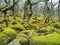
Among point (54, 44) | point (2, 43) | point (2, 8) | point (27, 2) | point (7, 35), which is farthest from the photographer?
point (27, 2)

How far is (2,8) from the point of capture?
626 inches

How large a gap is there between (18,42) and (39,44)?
311 cm

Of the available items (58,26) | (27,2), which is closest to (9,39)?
(27,2)

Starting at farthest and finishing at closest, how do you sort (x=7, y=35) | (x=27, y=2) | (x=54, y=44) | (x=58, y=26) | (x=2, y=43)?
(x=58, y=26), (x=27, y=2), (x=7, y=35), (x=2, y=43), (x=54, y=44)

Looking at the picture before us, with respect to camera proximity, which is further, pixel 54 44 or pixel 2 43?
pixel 2 43

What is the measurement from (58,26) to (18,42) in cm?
1668

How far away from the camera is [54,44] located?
8234 mm

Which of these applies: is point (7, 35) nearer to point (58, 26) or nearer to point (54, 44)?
point (54, 44)

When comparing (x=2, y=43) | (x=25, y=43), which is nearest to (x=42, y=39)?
(x=25, y=43)

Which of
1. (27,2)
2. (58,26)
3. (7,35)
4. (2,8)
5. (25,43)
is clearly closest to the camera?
(25,43)

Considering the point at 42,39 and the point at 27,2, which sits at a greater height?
the point at 27,2

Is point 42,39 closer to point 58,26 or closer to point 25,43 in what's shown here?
point 25,43

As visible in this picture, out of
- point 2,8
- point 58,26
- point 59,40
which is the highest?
point 2,8

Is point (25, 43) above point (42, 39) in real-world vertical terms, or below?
below
